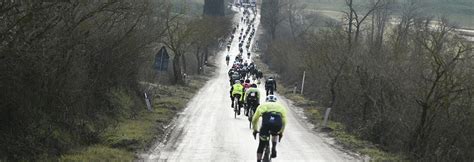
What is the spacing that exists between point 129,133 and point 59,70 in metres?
3.78

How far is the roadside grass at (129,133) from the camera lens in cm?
1327

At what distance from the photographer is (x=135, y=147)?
15023 mm

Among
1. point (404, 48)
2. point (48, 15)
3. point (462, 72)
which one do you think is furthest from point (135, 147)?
point (404, 48)

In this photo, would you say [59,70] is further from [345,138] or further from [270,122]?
[345,138]

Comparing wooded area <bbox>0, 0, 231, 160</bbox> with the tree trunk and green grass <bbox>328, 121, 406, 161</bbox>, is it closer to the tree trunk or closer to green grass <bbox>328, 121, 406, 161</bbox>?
green grass <bbox>328, 121, 406, 161</bbox>

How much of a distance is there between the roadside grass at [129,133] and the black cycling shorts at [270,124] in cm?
317

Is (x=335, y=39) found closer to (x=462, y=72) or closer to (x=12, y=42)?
(x=462, y=72)

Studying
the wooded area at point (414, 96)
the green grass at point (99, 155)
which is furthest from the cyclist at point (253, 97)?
the green grass at point (99, 155)

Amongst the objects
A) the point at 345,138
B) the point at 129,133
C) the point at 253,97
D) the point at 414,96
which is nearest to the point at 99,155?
the point at 129,133

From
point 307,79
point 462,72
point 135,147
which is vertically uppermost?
point 462,72

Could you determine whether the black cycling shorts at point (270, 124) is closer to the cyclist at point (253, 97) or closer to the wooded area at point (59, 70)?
the wooded area at point (59, 70)

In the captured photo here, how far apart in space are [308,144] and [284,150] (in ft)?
6.25

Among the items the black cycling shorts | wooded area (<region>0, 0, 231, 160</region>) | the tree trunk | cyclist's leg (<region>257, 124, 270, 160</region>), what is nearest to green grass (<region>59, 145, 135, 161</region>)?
wooded area (<region>0, 0, 231, 160</region>)

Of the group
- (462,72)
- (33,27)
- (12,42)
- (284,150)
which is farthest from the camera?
(462,72)
